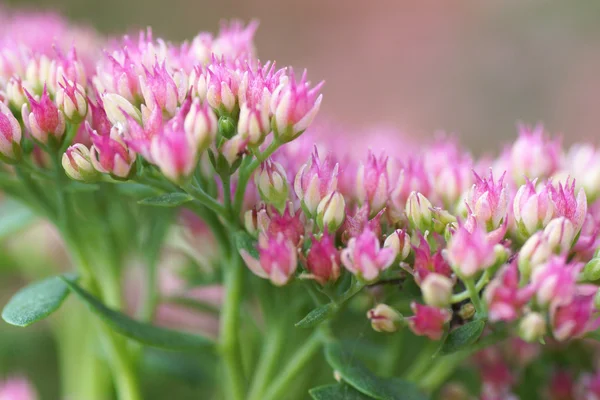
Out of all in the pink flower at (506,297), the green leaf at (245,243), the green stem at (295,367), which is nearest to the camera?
the pink flower at (506,297)

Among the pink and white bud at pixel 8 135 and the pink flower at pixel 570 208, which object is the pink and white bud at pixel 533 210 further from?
the pink and white bud at pixel 8 135

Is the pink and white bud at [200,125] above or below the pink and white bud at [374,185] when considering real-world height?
above

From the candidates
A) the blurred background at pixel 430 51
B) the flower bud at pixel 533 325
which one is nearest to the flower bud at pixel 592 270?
the flower bud at pixel 533 325

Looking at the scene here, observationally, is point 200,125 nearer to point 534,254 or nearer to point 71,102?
point 71,102

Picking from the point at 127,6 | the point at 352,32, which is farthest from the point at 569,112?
the point at 127,6

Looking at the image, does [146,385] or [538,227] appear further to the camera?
[146,385]

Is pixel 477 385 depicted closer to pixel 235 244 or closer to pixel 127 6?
pixel 235 244

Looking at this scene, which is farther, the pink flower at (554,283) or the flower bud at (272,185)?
the flower bud at (272,185)
